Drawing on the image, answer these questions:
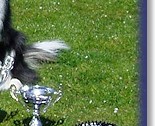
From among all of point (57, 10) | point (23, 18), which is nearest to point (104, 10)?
point (57, 10)

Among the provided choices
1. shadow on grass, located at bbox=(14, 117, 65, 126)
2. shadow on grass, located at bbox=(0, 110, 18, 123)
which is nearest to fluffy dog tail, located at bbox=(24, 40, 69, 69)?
shadow on grass, located at bbox=(0, 110, 18, 123)

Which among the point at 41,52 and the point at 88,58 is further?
the point at 88,58

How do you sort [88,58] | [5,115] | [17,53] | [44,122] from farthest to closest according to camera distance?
[88,58]
[17,53]
[5,115]
[44,122]

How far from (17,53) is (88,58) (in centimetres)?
137

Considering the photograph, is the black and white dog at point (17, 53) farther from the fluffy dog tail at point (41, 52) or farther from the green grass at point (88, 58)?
the green grass at point (88, 58)

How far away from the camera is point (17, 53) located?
9.27 meters

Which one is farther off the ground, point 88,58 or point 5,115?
point 88,58

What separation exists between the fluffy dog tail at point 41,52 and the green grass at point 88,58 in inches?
5.3

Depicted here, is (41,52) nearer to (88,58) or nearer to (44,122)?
(88,58)

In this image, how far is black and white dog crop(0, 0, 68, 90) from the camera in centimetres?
891

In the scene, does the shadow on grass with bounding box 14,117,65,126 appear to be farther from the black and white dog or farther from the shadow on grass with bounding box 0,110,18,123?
the black and white dog

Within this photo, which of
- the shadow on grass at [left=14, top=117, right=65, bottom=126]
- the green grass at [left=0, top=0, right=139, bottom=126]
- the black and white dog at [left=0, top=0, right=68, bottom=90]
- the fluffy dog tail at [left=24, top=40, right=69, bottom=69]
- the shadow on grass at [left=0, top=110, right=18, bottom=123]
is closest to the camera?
the shadow on grass at [left=14, top=117, right=65, bottom=126]

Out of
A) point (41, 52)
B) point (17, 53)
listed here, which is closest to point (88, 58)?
point (41, 52)

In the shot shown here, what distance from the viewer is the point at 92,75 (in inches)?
366
